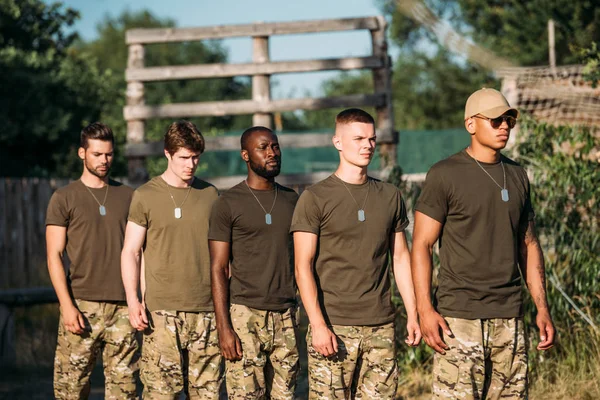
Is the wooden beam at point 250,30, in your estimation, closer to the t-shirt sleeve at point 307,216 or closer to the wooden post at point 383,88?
the wooden post at point 383,88

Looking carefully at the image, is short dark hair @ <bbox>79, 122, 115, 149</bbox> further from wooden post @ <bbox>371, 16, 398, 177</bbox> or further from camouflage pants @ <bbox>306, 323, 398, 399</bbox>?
wooden post @ <bbox>371, 16, 398, 177</bbox>

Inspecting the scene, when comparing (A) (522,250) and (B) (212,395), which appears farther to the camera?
(B) (212,395)

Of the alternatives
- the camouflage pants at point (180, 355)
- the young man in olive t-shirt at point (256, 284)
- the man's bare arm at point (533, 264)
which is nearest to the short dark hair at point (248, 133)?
the young man in olive t-shirt at point (256, 284)

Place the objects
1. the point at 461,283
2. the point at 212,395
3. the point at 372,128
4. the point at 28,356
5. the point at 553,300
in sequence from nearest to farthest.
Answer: the point at 461,283
the point at 372,128
the point at 212,395
the point at 553,300
the point at 28,356

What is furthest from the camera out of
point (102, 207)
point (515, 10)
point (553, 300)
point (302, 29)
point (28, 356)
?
point (515, 10)

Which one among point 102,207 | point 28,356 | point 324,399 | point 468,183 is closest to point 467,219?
point 468,183

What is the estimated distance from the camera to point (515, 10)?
23562 mm

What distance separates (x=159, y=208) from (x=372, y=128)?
1618 mm

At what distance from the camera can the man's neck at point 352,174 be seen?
5562 millimetres

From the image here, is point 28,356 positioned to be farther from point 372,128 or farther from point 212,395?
point 372,128

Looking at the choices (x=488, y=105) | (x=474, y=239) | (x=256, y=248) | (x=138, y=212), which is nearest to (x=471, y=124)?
(x=488, y=105)

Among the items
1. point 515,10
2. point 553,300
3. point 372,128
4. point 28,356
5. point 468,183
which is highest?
point 515,10

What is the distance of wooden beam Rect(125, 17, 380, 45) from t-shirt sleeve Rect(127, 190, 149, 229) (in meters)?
5.47

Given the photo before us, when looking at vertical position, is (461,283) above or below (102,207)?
below
